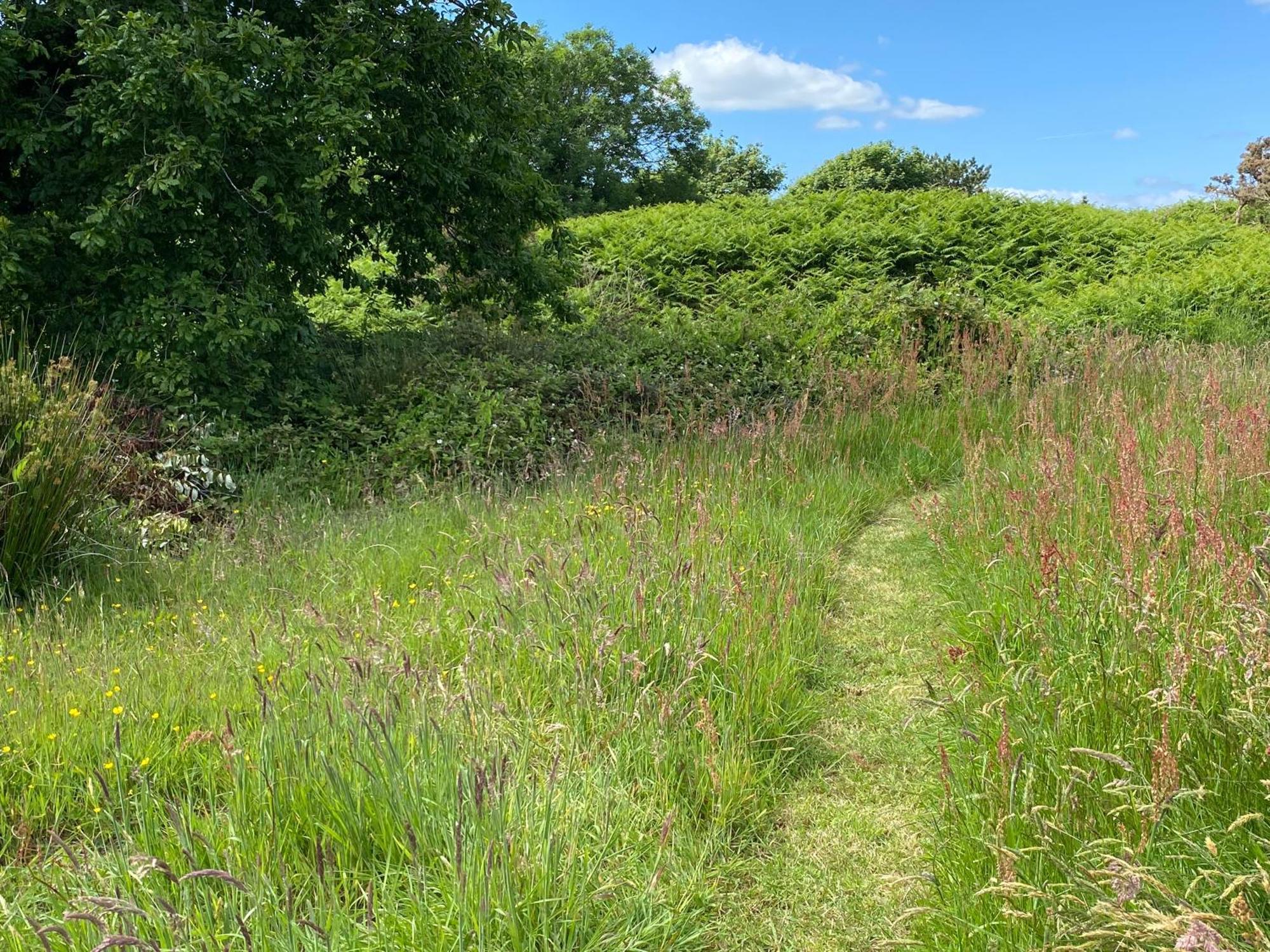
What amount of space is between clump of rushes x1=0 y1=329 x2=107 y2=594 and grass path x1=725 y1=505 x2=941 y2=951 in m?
4.12

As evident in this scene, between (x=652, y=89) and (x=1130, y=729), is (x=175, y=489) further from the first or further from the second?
(x=652, y=89)

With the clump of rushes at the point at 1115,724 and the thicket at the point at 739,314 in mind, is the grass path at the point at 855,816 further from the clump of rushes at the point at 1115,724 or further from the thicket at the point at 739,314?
the thicket at the point at 739,314

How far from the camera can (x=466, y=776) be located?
7.88 ft

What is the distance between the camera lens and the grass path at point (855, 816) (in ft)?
8.71

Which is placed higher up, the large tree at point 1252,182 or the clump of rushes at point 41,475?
the large tree at point 1252,182

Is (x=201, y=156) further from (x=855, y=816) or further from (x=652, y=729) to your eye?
(x=855, y=816)

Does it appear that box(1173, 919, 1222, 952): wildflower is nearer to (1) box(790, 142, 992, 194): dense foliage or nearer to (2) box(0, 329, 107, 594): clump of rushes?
(2) box(0, 329, 107, 594): clump of rushes

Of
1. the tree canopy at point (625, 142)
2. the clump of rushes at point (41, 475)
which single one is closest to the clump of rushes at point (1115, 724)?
the clump of rushes at point (41, 475)

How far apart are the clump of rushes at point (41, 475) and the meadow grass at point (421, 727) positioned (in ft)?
1.02

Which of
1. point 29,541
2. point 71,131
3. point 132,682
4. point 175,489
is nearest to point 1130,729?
point 132,682

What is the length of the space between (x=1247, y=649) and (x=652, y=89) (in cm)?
3836

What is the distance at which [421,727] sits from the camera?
8.79 feet

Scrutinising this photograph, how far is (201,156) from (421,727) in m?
6.01

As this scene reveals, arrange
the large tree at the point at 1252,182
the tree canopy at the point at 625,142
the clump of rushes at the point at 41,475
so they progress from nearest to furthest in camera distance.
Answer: the clump of rushes at the point at 41,475, the large tree at the point at 1252,182, the tree canopy at the point at 625,142
